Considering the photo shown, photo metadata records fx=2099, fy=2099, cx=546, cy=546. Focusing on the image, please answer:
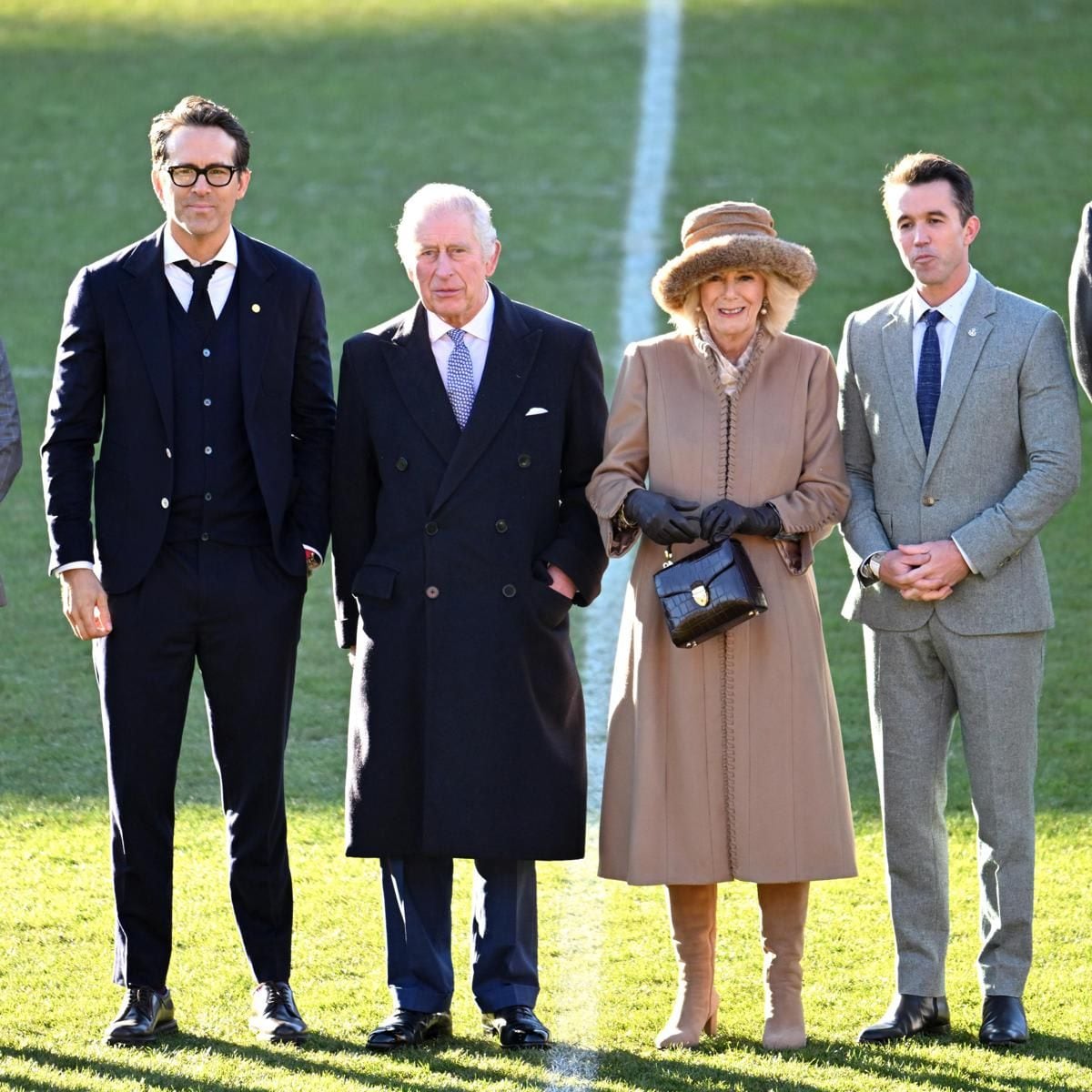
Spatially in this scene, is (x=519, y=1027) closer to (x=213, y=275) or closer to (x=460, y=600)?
(x=460, y=600)

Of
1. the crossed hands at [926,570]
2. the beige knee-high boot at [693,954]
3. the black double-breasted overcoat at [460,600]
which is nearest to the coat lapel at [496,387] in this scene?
the black double-breasted overcoat at [460,600]

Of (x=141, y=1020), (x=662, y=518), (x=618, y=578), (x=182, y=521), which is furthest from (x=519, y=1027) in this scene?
(x=618, y=578)

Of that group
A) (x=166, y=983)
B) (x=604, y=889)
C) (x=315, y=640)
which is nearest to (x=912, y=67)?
(x=315, y=640)

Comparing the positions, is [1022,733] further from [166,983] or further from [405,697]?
[166,983]

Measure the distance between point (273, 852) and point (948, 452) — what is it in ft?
6.38

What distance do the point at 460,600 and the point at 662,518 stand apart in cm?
54

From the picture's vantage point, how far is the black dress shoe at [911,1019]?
16.9 ft

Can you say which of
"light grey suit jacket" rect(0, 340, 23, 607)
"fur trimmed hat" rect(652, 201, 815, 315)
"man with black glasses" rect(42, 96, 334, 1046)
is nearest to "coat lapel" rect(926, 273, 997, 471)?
"fur trimmed hat" rect(652, 201, 815, 315)

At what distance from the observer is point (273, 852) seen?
5230mm

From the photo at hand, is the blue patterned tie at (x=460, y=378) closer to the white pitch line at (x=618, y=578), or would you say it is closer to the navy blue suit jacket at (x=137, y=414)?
the navy blue suit jacket at (x=137, y=414)

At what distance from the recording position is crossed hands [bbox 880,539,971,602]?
5.07 m

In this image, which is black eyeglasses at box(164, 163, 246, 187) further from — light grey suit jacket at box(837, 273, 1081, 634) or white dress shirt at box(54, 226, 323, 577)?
light grey suit jacket at box(837, 273, 1081, 634)

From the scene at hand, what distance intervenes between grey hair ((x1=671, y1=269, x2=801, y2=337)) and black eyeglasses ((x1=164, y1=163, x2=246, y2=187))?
116 centimetres

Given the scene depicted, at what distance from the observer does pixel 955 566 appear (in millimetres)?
5082
